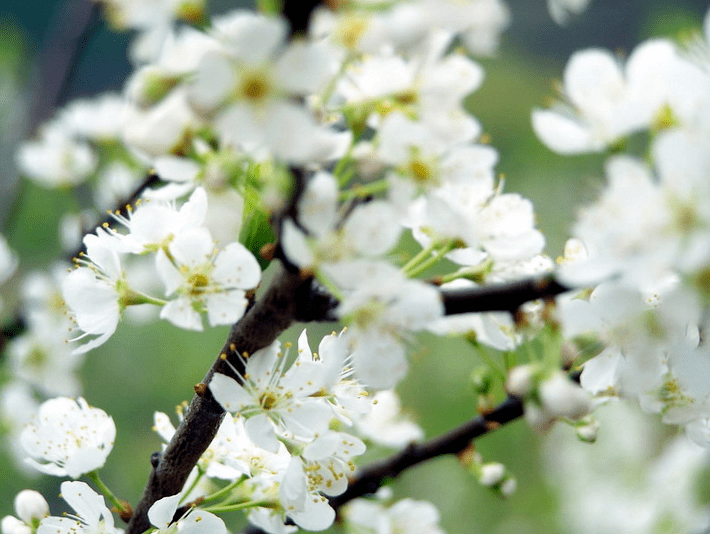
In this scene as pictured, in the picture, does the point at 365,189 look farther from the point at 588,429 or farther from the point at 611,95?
the point at 588,429

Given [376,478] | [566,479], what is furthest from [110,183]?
[566,479]

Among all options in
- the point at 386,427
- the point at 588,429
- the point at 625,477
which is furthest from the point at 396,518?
the point at 625,477

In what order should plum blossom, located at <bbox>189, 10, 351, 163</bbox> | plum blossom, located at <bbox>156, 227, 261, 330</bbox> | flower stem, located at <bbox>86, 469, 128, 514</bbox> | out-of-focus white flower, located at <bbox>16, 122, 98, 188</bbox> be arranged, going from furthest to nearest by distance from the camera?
out-of-focus white flower, located at <bbox>16, 122, 98, 188</bbox>, flower stem, located at <bbox>86, 469, 128, 514</bbox>, plum blossom, located at <bbox>156, 227, 261, 330</bbox>, plum blossom, located at <bbox>189, 10, 351, 163</bbox>

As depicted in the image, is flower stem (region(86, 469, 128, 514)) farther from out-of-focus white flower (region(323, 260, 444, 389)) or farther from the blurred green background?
the blurred green background

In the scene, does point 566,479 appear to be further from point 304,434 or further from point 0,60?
point 0,60

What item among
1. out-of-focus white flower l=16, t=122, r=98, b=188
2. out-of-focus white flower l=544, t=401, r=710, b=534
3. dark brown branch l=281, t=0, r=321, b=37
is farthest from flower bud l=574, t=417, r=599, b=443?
out-of-focus white flower l=16, t=122, r=98, b=188
